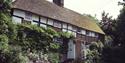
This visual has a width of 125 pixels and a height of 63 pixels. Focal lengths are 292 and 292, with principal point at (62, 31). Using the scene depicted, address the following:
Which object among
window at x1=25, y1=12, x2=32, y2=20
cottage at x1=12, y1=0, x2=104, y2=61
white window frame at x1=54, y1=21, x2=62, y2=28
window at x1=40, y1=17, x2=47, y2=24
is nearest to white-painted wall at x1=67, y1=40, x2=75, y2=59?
cottage at x1=12, y1=0, x2=104, y2=61

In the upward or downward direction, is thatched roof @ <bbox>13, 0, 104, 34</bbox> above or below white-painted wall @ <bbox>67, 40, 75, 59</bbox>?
above

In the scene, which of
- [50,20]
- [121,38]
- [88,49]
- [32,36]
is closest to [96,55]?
[88,49]

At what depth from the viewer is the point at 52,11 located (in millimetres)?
37406

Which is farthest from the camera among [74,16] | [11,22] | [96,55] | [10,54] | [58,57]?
[74,16]

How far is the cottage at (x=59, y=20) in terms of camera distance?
31.5 metres

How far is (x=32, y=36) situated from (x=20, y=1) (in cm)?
428

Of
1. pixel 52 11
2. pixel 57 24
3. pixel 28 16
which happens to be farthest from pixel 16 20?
pixel 52 11

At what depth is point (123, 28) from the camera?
115 ft

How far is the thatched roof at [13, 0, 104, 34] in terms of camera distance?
106ft

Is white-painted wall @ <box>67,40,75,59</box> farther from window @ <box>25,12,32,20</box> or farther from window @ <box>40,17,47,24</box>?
window @ <box>25,12,32,20</box>

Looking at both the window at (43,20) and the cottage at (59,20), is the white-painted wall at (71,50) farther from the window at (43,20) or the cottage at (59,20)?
the window at (43,20)

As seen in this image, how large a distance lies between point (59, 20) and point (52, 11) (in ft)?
6.41

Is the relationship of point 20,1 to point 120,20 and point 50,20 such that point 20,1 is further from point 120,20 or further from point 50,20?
point 120,20

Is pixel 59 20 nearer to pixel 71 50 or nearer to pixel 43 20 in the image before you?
pixel 43 20
